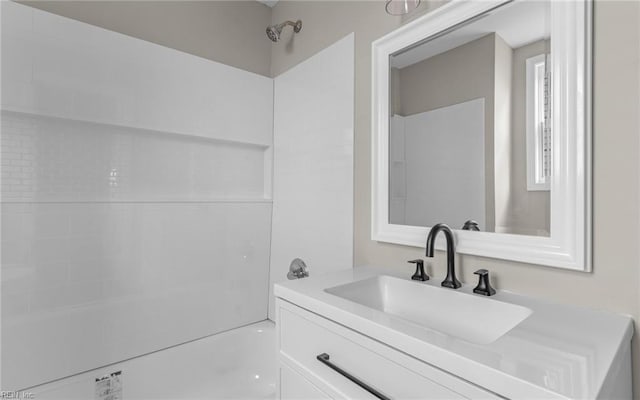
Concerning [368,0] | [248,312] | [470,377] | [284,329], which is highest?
[368,0]

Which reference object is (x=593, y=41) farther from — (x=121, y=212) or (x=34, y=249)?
(x=34, y=249)

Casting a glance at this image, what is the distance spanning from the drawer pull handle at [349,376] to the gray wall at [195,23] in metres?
1.84

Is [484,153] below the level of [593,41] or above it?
below

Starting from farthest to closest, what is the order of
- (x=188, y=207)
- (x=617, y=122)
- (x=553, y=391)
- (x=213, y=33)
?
(x=213, y=33), (x=188, y=207), (x=617, y=122), (x=553, y=391)

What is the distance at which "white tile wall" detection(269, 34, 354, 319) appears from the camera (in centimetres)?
168

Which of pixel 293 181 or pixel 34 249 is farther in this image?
pixel 293 181

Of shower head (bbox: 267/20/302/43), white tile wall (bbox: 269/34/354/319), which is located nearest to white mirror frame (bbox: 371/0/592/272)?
white tile wall (bbox: 269/34/354/319)

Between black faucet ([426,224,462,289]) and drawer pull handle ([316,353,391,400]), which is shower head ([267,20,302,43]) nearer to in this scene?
black faucet ([426,224,462,289])

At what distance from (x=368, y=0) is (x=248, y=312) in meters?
1.92

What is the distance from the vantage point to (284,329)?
117 centimetres

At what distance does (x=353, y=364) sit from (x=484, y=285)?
19.3 inches

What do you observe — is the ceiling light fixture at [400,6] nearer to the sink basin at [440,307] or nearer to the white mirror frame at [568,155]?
the white mirror frame at [568,155]

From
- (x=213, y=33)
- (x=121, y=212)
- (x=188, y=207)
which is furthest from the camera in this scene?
(x=213, y=33)

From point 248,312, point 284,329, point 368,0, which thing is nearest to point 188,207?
point 248,312
